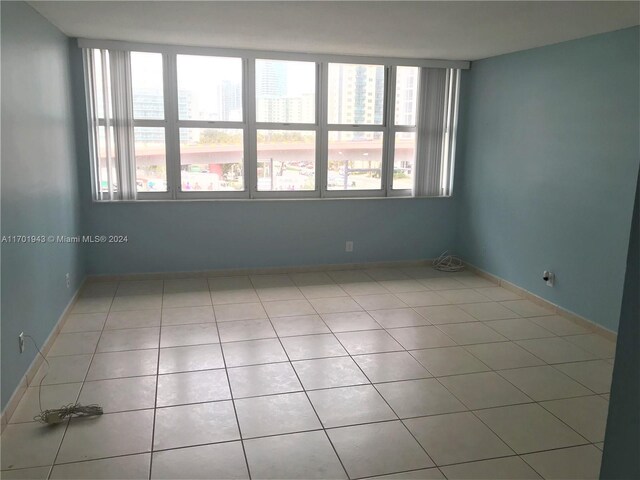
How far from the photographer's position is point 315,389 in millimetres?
2975

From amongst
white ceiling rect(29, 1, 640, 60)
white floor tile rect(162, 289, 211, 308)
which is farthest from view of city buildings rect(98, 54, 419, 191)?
white floor tile rect(162, 289, 211, 308)

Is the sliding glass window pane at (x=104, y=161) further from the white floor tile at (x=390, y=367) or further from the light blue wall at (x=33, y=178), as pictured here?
the white floor tile at (x=390, y=367)

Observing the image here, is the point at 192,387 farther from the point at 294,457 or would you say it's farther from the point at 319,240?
the point at 319,240

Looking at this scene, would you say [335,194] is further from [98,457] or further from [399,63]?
[98,457]

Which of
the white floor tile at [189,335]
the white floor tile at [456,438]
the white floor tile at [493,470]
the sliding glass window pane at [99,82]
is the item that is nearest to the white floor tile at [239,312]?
the white floor tile at [189,335]

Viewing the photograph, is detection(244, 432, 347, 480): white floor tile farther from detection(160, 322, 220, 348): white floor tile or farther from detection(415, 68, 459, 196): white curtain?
detection(415, 68, 459, 196): white curtain

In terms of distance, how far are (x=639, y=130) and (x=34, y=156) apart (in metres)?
4.00

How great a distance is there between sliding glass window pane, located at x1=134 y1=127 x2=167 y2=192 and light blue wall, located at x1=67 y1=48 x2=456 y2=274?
7.9 inches

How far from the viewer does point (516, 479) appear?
7.32 ft

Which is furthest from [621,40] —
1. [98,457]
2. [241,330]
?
[98,457]

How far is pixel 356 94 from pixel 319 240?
1596 mm

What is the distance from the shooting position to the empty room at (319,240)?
2502 millimetres

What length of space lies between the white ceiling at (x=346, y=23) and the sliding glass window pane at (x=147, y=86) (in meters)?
0.30

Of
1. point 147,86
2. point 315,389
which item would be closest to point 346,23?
point 147,86
